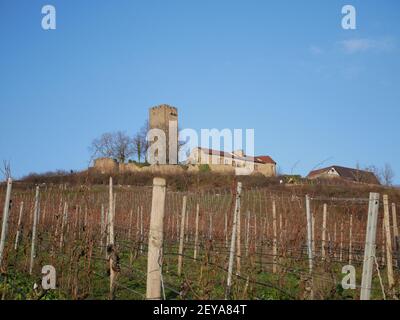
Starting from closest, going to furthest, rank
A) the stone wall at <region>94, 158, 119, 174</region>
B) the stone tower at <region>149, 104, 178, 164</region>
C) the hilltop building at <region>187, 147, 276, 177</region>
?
the stone wall at <region>94, 158, 119, 174</region>
the stone tower at <region>149, 104, 178, 164</region>
the hilltop building at <region>187, 147, 276, 177</region>

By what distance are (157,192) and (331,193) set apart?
2030 centimetres

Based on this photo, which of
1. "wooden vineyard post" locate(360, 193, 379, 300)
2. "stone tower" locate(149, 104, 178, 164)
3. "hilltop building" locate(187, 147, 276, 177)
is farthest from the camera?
"hilltop building" locate(187, 147, 276, 177)

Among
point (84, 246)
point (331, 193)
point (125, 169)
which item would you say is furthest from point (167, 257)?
point (125, 169)

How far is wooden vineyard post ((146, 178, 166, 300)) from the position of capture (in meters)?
3.15

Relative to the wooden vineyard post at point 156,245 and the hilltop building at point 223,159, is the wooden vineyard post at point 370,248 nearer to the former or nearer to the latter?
the wooden vineyard post at point 156,245

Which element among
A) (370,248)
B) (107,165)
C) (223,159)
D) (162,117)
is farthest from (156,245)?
(223,159)

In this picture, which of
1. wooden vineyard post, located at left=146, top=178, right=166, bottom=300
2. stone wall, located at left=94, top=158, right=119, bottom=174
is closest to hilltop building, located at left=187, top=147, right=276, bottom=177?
stone wall, located at left=94, top=158, right=119, bottom=174

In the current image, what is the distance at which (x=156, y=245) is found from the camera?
3.16 metres

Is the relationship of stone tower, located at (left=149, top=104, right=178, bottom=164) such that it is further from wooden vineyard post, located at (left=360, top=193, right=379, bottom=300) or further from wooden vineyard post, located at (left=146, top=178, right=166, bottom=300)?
wooden vineyard post, located at (left=146, top=178, right=166, bottom=300)

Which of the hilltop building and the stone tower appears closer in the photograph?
the stone tower

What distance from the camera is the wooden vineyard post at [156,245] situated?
10.3ft

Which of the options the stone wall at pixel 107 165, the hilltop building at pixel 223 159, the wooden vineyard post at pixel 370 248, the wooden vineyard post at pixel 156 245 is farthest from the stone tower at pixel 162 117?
the wooden vineyard post at pixel 156 245

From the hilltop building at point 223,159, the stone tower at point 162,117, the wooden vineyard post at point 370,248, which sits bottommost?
the wooden vineyard post at point 370,248
